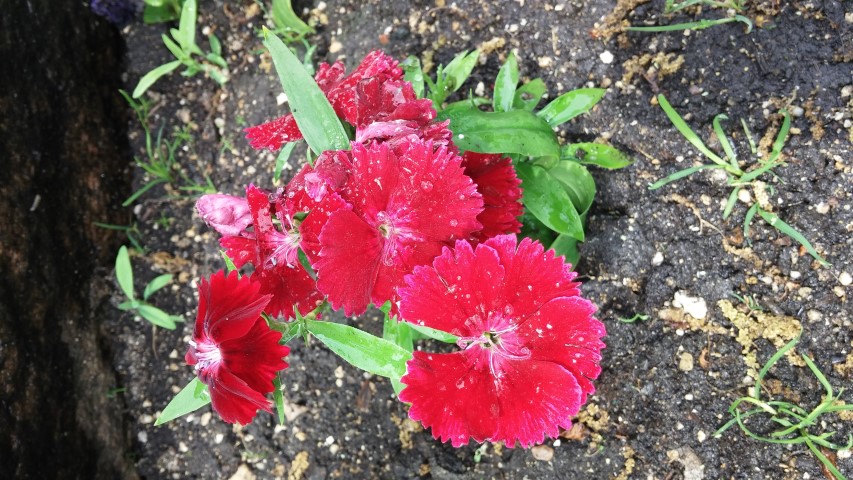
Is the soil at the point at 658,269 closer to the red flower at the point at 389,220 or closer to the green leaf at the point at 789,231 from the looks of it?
the green leaf at the point at 789,231

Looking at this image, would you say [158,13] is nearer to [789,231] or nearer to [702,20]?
[702,20]

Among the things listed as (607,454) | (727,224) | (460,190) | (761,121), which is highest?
(460,190)

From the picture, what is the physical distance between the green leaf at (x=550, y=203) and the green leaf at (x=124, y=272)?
151cm

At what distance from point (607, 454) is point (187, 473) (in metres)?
1.45

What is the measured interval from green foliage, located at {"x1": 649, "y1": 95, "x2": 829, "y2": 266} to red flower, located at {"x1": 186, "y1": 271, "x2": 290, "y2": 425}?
1205 mm

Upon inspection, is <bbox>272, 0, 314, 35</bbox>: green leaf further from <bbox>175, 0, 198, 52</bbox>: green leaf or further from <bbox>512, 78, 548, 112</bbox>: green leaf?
<bbox>512, 78, 548, 112</bbox>: green leaf

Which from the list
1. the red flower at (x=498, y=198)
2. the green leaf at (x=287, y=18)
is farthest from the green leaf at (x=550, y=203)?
the green leaf at (x=287, y=18)

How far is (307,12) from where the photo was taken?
2527 mm

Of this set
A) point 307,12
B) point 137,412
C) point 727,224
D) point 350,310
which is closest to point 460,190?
point 350,310

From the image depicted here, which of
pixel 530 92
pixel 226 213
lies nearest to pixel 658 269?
pixel 530 92

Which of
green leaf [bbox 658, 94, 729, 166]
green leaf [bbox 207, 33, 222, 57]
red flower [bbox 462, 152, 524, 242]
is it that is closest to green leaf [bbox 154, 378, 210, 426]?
red flower [bbox 462, 152, 524, 242]

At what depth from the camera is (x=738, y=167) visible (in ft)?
6.23

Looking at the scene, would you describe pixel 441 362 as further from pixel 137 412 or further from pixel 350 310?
pixel 137 412

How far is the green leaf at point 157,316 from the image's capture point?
2.44 m
